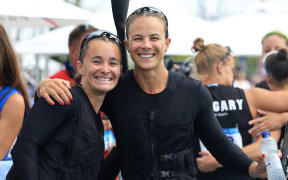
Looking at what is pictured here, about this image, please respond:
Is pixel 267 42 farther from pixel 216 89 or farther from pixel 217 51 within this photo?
pixel 216 89

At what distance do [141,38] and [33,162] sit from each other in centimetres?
97

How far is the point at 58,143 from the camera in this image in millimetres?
2260

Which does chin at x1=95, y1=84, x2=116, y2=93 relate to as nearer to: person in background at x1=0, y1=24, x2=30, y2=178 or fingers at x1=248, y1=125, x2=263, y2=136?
person in background at x1=0, y1=24, x2=30, y2=178

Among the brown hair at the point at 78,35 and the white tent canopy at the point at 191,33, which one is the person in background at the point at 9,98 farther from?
the white tent canopy at the point at 191,33

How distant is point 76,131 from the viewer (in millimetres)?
2285

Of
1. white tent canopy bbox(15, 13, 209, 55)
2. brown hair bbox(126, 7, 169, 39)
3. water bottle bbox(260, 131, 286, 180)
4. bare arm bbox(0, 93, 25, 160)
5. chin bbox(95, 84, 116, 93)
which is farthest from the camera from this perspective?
white tent canopy bbox(15, 13, 209, 55)

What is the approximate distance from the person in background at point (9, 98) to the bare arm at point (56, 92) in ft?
2.83

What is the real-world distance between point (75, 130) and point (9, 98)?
1.10m

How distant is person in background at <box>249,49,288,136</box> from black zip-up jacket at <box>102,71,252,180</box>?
27.8 inches

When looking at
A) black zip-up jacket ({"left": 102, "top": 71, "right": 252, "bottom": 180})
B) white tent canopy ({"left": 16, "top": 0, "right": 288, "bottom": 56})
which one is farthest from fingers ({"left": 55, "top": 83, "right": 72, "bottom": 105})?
white tent canopy ({"left": 16, "top": 0, "right": 288, "bottom": 56})

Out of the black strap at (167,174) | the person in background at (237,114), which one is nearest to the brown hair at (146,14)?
the black strap at (167,174)

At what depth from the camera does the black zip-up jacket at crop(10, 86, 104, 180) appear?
7.14 feet

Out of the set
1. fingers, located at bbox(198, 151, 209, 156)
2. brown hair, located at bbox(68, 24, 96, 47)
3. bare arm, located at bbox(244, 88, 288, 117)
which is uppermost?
brown hair, located at bbox(68, 24, 96, 47)

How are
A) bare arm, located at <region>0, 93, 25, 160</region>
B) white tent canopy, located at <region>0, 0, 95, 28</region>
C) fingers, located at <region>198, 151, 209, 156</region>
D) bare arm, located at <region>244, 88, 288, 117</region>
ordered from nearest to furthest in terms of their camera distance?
bare arm, located at <region>0, 93, 25, 160</region> → bare arm, located at <region>244, 88, 288, 117</region> → fingers, located at <region>198, 151, 209, 156</region> → white tent canopy, located at <region>0, 0, 95, 28</region>
